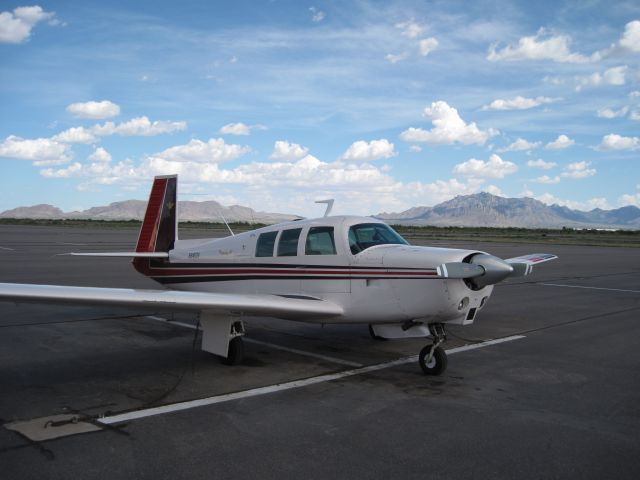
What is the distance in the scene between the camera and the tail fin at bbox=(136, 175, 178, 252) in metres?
9.98

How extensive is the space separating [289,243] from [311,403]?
2.72m

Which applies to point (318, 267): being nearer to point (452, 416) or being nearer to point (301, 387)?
point (301, 387)

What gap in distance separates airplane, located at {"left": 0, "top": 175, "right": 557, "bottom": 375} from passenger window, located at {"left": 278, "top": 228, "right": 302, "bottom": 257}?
0.05 ft

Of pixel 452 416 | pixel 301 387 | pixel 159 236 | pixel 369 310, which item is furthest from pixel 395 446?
pixel 159 236

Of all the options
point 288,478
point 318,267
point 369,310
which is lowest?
point 288,478

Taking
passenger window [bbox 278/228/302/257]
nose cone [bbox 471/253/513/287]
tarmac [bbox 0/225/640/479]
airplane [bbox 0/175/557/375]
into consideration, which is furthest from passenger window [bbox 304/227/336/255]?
nose cone [bbox 471/253/513/287]

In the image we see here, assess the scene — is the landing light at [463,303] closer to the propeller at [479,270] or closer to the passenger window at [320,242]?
the propeller at [479,270]

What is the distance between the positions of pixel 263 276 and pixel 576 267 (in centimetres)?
2057

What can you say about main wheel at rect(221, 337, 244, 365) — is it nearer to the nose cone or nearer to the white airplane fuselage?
the white airplane fuselage

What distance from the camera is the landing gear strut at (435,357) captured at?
6714 mm

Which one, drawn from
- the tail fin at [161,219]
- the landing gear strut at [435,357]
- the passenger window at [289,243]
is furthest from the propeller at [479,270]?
the tail fin at [161,219]

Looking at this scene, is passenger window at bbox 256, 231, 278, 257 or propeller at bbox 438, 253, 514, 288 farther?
passenger window at bbox 256, 231, 278, 257

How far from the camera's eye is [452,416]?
529 centimetres

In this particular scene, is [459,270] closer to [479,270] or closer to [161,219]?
[479,270]
